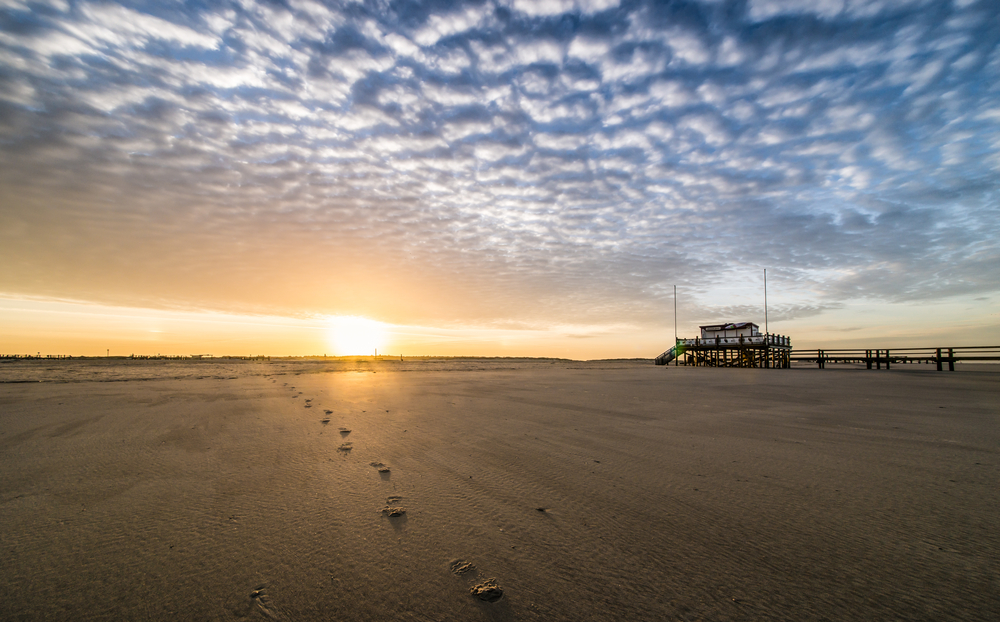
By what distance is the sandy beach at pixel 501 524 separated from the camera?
215cm

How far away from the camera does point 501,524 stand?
10.3ft

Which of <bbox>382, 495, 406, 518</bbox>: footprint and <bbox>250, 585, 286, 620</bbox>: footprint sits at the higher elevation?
<bbox>250, 585, 286, 620</bbox>: footprint

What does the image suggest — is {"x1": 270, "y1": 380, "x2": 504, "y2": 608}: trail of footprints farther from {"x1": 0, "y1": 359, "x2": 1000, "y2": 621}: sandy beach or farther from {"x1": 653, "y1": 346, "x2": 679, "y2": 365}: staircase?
{"x1": 653, "y1": 346, "x2": 679, "y2": 365}: staircase

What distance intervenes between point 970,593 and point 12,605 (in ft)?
16.7

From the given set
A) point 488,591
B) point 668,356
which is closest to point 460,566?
point 488,591

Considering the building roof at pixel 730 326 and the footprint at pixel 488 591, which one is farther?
the building roof at pixel 730 326

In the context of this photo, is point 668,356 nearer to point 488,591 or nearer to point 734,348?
point 734,348

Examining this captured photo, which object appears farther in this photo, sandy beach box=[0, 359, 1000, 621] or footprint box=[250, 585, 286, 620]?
sandy beach box=[0, 359, 1000, 621]

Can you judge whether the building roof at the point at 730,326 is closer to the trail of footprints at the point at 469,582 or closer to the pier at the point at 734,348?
the pier at the point at 734,348

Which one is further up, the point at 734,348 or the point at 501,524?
the point at 734,348

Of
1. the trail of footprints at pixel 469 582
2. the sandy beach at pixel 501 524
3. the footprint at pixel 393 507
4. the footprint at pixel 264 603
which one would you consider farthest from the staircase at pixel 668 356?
the footprint at pixel 264 603

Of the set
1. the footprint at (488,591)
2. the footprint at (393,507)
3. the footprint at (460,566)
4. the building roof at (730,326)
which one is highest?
the building roof at (730,326)

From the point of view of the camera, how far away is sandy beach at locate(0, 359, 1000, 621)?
7.06 ft

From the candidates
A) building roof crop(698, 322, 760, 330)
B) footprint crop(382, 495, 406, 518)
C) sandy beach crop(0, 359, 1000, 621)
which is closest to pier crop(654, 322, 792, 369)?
building roof crop(698, 322, 760, 330)
